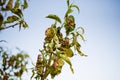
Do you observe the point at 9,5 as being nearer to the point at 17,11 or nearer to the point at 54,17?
the point at 17,11

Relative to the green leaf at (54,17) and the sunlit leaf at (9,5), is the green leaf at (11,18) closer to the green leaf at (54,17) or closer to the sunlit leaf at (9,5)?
the sunlit leaf at (9,5)

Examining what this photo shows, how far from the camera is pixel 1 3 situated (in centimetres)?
218

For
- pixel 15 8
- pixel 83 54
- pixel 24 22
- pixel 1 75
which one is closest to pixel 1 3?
pixel 15 8

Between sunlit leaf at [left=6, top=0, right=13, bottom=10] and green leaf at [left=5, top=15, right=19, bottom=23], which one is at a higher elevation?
sunlit leaf at [left=6, top=0, right=13, bottom=10]

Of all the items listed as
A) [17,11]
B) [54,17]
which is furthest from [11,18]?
[54,17]

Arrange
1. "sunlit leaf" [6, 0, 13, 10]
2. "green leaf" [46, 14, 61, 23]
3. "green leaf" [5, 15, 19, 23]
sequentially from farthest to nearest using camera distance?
"green leaf" [46, 14, 61, 23] → "green leaf" [5, 15, 19, 23] → "sunlit leaf" [6, 0, 13, 10]

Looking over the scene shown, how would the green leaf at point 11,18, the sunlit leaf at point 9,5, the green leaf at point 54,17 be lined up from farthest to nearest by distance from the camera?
the green leaf at point 54,17, the green leaf at point 11,18, the sunlit leaf at point 9,5

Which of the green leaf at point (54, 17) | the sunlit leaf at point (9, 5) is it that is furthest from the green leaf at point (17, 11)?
the green leaf at point (54, 17)

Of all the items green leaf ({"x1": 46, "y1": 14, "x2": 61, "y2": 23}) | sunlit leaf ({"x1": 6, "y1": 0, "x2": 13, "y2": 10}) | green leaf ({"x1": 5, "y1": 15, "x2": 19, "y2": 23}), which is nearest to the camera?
sunlit leaf ({"x1": 6, "y1": 0, "x2": 13, "y2": 10})

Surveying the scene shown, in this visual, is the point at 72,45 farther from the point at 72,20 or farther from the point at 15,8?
the point at 15,8

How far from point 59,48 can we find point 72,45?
0.92ft

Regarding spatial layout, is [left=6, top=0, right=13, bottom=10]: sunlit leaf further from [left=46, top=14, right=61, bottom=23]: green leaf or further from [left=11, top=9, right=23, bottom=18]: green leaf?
[left=46, top=14, right=61, bottom=23]: green leaf

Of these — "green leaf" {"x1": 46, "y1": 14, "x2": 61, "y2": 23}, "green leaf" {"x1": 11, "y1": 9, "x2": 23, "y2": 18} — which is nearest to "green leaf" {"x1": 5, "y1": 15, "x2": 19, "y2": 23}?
"green leaf" {"x1": 11, "y1": 9, "x2": 23, "y2": 18}

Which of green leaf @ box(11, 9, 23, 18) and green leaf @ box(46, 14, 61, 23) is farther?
green leaf @ box(46, 14, 61, 23)
